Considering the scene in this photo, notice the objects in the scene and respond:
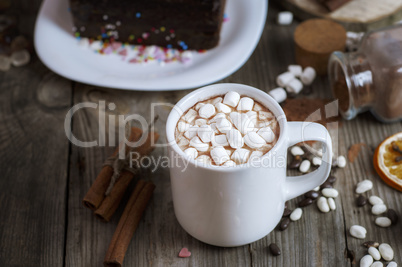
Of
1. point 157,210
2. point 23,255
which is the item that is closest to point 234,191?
point 157,210

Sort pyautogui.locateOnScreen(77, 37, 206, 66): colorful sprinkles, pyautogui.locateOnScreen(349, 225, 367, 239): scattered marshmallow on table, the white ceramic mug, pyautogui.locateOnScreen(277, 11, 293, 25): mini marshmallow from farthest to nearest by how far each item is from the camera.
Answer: pyautogui.locateOnScreen(277, 11, 293, 25): mini marshmallow → pyautogui.locateOnScreen(77, 37, 206, 66): colorful sprinkles → pyautogui.locateOnScreen(349, 225, 367, 239): scattered marshmallow on table → the white ceramic mug

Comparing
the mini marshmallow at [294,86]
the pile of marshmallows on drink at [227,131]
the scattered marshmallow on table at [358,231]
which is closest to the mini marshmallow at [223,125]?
the pile of marshmallows on drink at [227,131]

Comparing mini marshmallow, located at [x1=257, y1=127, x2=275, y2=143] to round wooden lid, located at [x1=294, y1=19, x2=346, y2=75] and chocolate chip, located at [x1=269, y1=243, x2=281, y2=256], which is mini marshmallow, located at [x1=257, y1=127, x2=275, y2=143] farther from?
round wooden lid, located at [x1=294, y1=19, x2=346, y2=75]

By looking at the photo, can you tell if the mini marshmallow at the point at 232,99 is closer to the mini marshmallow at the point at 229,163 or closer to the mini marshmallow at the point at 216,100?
the mini marshmallow at the point at 216,100

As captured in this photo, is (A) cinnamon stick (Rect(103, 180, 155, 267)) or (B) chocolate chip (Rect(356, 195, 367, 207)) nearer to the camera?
(A) cinnamon stick (Rect(103, 180, 155, 267))

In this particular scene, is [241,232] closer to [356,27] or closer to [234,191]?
[234,191]

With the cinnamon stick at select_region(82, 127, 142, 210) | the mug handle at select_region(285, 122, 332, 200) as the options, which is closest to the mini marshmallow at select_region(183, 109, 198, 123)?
the mug handle at select_region(285, 122, 332, 200)

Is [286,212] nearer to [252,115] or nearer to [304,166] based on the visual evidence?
[304,166]

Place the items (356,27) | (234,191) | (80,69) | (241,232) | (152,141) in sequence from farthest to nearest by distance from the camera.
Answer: (356,27) < (80,69) < (152,141) < (241,232) < (234,191)
